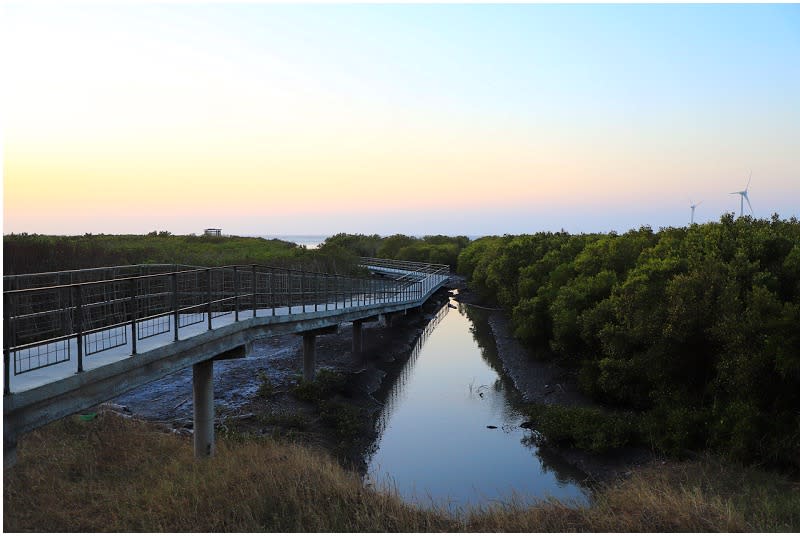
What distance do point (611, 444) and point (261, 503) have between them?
11697 millimetres

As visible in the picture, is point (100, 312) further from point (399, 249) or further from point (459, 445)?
point (399, 249)

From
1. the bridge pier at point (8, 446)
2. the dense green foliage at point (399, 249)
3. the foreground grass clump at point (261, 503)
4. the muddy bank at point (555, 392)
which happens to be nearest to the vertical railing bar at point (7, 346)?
the bridge pier at point (8, 446)

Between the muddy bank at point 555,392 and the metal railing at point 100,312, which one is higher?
the metal railing at point 100,312

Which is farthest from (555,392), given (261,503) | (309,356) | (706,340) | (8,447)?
(8,447)

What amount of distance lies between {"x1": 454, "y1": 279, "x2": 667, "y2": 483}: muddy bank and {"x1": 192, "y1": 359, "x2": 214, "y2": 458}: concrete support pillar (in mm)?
9577

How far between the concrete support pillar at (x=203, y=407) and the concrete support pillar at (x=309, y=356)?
8512mm

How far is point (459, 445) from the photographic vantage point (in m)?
19.7

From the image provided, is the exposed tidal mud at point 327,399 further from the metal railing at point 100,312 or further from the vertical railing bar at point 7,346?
the vertical railing bar at point 7,346

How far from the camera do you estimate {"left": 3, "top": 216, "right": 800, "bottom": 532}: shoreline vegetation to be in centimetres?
986

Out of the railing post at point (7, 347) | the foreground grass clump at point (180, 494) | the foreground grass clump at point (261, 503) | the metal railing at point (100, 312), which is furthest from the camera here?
the foreground grass clump at point (180, 494)

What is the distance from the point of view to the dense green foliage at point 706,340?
1547 centimetres

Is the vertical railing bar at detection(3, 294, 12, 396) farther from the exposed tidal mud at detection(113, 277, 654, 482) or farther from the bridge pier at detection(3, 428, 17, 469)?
the exposed tidal mud at detection(113, 277, 654, 482)

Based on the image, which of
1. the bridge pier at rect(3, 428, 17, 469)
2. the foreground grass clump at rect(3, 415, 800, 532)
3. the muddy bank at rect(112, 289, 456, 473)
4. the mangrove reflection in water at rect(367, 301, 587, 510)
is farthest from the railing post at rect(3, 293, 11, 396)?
the muddy bank at rect(112, 289, 456, 473)

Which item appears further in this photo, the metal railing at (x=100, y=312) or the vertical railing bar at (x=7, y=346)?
the metal railing at (x=100, y=312)
